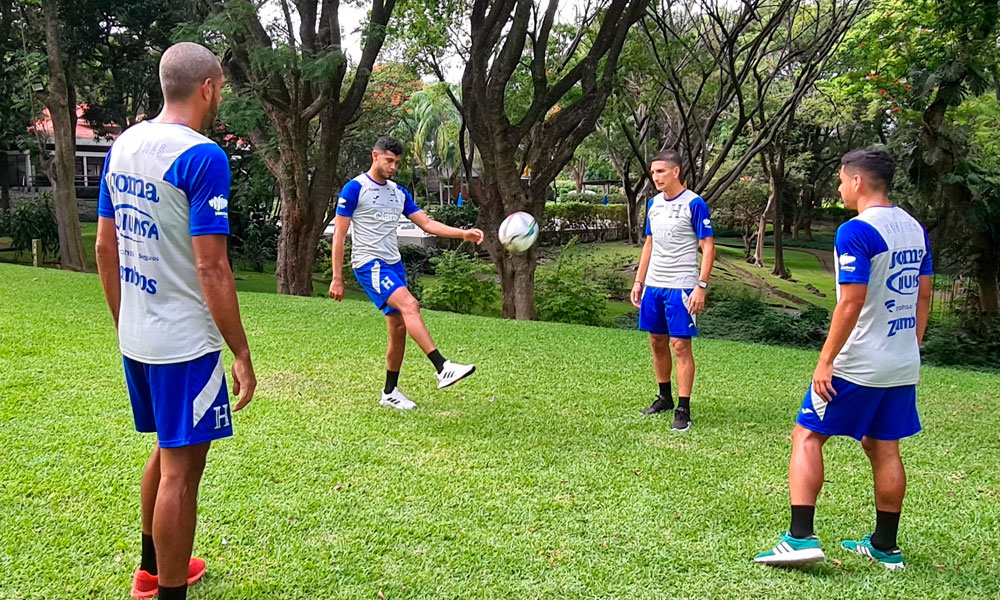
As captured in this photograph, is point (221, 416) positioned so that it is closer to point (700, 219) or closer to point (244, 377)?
point (244, 377)

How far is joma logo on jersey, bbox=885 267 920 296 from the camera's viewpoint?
307 centimetres

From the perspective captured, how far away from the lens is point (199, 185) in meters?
2.34

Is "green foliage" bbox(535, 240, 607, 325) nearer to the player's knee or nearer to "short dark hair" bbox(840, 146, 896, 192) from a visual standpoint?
the player's knee

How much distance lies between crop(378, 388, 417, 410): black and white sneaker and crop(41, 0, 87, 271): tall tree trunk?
12978mm

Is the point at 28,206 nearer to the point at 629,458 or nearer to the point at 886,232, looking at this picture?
the point at 629,458

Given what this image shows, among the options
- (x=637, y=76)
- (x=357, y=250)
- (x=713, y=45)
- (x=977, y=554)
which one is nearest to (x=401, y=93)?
(x=637, y=76)

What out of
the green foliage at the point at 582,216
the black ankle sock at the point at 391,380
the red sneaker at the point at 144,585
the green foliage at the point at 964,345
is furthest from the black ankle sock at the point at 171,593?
the green foliage at the point at 582,216

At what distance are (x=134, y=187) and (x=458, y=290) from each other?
1223cm

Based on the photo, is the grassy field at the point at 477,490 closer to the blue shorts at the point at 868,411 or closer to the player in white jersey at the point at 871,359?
the player in white jersey at the point at 871,359

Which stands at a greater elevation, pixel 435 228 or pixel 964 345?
pixel 435 228

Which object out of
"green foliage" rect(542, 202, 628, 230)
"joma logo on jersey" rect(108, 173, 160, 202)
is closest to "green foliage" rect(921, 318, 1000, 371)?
"joma logo on jersey" rect(108, 173, 160, 202)

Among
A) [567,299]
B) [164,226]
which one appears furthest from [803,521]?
[567,299]

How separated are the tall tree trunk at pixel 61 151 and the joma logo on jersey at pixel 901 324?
16027mm

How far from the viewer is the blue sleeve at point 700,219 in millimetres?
5148
